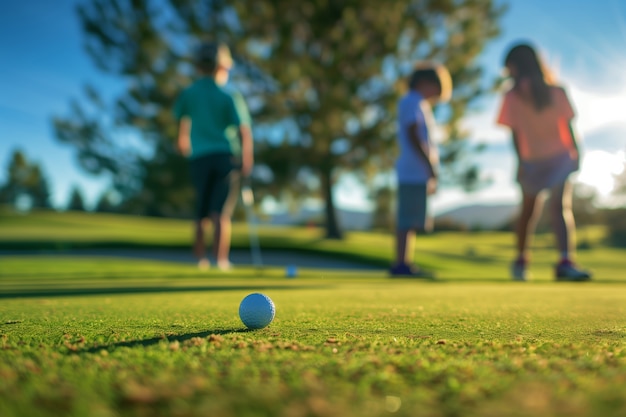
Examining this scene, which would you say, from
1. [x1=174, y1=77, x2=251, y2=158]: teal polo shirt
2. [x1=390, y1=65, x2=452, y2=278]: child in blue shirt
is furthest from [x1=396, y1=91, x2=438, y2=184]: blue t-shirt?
[x1=174, y1=77, x2=251, y2=158]: teal polo shirt

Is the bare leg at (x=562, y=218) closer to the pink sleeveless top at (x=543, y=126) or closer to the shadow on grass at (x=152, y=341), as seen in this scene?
the pink sleeveless top at (x=543, y=126)

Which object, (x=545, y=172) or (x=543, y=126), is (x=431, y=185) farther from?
(x=543, y=126)

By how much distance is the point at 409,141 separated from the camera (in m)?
5.99

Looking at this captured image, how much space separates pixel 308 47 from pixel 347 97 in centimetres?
267

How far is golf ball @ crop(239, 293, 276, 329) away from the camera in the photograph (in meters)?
2.14

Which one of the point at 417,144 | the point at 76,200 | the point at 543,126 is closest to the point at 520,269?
the point at 543,126

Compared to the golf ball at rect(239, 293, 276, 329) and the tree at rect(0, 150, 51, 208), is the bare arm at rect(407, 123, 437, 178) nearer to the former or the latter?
the golf ball at rect(239, 293, 276, 329)

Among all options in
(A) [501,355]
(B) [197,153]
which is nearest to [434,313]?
(A) [501,355]

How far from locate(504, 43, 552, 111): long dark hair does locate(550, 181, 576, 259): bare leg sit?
93 cm

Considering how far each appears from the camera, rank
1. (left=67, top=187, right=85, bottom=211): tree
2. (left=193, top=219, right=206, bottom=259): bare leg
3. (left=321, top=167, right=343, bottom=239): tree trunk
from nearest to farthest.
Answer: (left=193, top=219, right=206, bottom=259): bare leg → (left=321, top=167, right=343, bottom=239): tree trunk → (left=67, top=187, right=85, bottom=211): tree

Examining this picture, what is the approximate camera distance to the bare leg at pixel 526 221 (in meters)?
5.81

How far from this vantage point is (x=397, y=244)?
20.2ft

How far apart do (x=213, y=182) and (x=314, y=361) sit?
17.1 feet

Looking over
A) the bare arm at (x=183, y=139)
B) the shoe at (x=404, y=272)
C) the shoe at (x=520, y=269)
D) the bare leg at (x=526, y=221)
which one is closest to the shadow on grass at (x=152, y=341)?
the shoe at (x=404, y=272)
